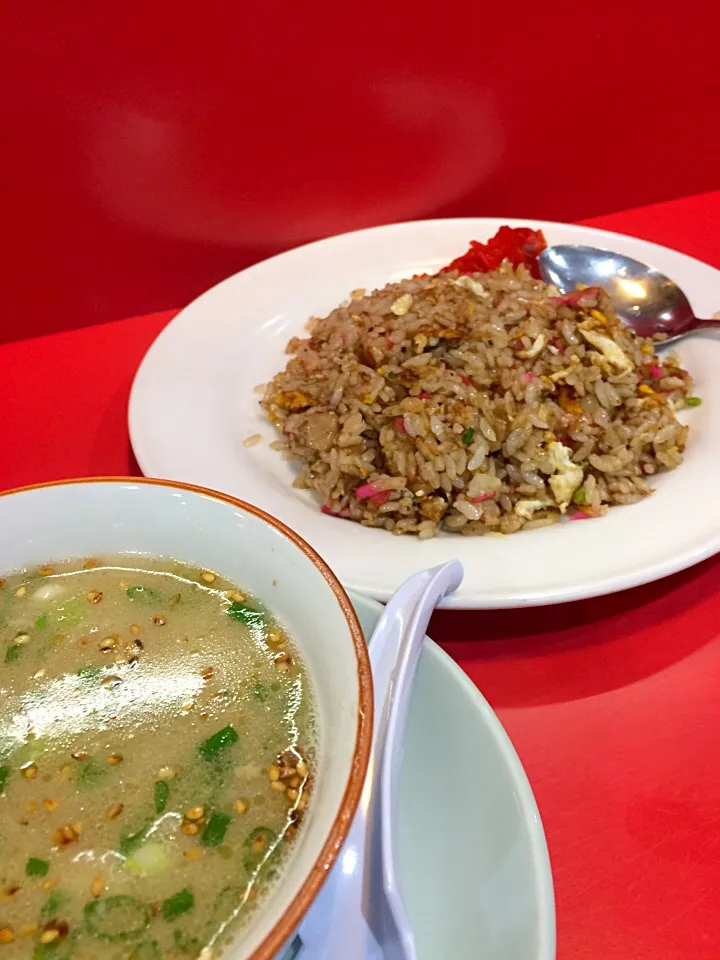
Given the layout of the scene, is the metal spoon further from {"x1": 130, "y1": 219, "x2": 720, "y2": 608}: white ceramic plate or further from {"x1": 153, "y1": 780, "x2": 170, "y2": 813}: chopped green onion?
{"x1": 153, "y1": 780, "x2": 170, "y2": 813}: chopped green onion

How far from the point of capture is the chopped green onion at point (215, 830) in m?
0.81

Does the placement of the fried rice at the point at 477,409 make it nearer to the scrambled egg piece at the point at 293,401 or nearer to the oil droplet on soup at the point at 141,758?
the scrambled egg piece at the point at 293,401

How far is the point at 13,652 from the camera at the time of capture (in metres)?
0.99

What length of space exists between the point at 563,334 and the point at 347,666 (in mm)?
1322

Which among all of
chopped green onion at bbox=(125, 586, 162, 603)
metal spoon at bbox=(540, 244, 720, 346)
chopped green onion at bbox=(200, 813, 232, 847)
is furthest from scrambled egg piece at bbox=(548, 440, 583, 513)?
chopped green onion at bbox=(200, 813, 232, 847)

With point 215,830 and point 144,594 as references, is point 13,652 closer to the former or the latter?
point 144,594

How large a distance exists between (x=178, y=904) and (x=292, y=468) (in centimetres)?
117

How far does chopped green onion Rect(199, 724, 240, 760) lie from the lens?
2.89 feet

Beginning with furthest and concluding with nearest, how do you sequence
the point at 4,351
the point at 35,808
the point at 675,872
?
the point at 4,351, the point at 675,872, the point at 35,808

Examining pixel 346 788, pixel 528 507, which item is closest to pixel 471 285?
pixel 528 507

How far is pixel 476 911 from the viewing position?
916 millimetres

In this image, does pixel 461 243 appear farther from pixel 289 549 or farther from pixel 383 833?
pixel 383 833

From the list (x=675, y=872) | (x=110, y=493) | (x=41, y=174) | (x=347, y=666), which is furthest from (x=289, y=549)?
(x=41, y=174)

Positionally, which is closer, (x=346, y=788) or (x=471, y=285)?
(x=346, y=788)
